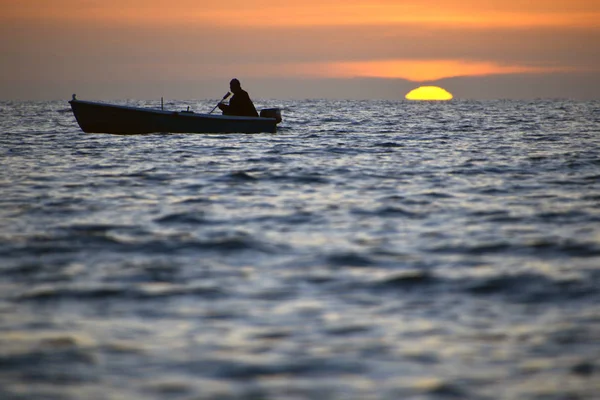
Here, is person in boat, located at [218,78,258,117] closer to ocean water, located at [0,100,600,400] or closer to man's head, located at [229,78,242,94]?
man's head, located at [229,78,242,94]

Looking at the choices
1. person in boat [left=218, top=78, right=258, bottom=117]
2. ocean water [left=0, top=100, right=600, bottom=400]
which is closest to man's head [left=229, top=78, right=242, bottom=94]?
person in boat [left=218, top=78, right=258, bottom=117]

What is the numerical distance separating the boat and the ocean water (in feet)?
34.1

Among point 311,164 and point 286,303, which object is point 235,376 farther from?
point 311,164

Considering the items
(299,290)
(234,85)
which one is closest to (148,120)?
(234,85)

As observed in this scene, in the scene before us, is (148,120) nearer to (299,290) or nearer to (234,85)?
(234,85)

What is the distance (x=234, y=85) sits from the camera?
24.4 meters

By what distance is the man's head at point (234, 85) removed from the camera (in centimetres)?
2417

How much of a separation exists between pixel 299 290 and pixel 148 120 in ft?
63.3

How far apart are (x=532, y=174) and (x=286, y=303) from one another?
1102cm

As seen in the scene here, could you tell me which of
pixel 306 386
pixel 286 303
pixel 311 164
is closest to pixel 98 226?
pixel 286 303

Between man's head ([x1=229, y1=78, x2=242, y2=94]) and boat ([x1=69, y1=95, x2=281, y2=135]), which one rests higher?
man's head ([x1=229, y1=78, x2=242, y2=94])

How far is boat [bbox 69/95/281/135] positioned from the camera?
24.4 meters

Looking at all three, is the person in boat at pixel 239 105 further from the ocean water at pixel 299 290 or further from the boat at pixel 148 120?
the ocean water at pixel 299 290

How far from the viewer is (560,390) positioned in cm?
427
